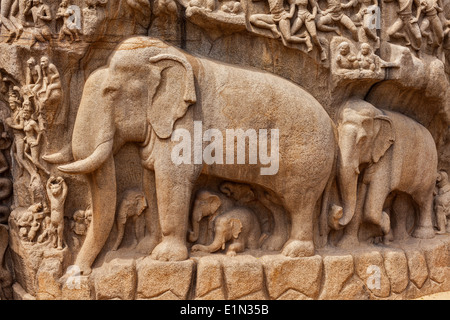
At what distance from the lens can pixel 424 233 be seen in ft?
18.2

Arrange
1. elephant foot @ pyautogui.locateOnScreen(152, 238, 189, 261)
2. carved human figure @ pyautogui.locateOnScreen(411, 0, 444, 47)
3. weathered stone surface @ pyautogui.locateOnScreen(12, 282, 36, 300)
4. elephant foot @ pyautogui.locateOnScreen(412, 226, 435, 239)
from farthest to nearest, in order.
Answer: elephant foot @ pyautogui.locateOnScreen(412, 226, 435, 239)
carved human figure @ pyautogui.locateOnScreen(411, 0, 444, 47)
weathered stone surface @ pyautogui.locateOnScreen(12, 282, 36, 300)
elephant foot @ pyautogui.locateOnScreen(152, 238, 189, 261)

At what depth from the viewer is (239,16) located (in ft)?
15.6

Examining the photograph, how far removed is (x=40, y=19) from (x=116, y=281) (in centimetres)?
232

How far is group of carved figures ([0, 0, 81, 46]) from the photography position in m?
4.51

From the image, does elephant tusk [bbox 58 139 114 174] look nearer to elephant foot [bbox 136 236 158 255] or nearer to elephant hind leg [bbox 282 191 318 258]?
elephant foot [bbox 136 236 158 255]

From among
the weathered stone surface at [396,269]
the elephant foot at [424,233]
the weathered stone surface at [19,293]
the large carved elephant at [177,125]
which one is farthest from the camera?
the elephant foot at [424,233]

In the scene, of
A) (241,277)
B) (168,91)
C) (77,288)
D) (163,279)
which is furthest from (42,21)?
(241,277)

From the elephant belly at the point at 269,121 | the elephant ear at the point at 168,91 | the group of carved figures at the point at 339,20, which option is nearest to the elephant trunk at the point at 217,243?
the elephant belly at the point at 269,121

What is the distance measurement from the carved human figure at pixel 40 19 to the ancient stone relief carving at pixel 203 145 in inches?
0.4

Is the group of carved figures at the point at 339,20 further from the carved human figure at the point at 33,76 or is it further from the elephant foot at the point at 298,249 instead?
the elephant foot at the point at 298,249

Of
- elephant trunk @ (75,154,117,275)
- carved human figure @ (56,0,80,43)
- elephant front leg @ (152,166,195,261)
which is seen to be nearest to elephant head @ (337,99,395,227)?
elephant front leg @ (152,166,195,261)

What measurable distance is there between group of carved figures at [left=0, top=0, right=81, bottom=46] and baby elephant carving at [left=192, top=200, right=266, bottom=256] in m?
2.02

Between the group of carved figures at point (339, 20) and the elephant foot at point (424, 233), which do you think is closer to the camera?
the group of carved figures at point (339, 20)

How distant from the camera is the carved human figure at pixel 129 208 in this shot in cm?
481
